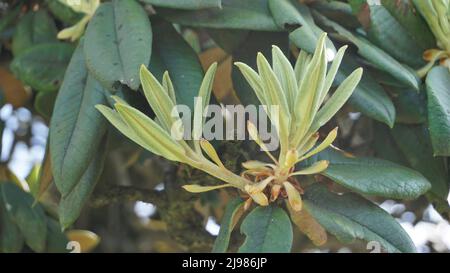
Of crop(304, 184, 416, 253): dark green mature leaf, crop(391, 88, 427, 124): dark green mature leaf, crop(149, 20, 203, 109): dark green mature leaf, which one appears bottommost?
crop(304, 184, 416, 253): dark green mature leaf

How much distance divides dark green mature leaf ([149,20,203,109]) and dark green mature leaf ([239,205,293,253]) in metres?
0.13

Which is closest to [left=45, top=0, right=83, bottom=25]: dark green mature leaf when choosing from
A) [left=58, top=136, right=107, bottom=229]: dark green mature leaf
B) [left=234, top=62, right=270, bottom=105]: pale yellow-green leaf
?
[left=58, top=136, right=107, bottom=229]: dark green mature leaf

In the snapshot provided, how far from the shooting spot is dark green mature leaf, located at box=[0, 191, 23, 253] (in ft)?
3.40

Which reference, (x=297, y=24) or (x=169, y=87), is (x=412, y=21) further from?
(x=169, y=87)

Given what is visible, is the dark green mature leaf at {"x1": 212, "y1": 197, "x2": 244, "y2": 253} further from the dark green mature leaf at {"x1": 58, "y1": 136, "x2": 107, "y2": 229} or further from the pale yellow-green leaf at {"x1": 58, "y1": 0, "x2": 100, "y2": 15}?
the pale yellow-green leaf at {"x1": 58, "y1": 0, "x2": 100, "y2": 15}

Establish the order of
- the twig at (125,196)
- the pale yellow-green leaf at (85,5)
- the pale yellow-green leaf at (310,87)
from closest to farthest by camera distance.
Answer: the pale yellow-green leaf at (310,87) < the pale yellow-green leaf at (85,5) < the twig at (125,196)

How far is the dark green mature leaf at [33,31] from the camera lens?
111 cm

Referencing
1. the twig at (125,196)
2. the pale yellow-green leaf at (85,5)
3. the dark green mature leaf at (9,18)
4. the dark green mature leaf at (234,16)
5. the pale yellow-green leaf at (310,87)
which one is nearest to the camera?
Answer: the pale yellow-green leaf at (310,87)

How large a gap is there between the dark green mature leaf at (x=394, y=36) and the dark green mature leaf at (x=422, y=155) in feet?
0.30

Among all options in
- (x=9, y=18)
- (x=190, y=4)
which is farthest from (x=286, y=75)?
(x=9, y=18)

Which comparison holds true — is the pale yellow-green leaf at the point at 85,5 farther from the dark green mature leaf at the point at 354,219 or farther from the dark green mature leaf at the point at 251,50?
the dark green mature leaf at the point at 354,219

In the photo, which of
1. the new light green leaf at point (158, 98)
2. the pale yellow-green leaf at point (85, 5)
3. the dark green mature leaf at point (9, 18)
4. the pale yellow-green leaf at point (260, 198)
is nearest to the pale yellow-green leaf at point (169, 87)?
the new light green leaf at point (158, 98)

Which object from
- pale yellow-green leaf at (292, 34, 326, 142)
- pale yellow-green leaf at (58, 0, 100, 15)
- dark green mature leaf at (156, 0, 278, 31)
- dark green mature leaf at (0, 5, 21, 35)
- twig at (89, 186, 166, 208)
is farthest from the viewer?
dark green mature leaf at (0, 5, 21, 35)
